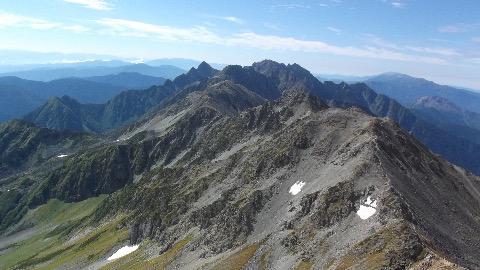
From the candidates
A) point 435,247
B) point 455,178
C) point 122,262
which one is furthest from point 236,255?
point 455,178

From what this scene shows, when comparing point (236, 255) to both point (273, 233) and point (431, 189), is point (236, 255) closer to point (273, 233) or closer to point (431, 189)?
point (273, 233)

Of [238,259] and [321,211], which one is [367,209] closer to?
[321,211]

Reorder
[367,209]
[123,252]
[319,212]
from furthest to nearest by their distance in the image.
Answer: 1. [123,252]
2. [319,212]
3. [367,209]

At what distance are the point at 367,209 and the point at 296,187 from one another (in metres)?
32.9

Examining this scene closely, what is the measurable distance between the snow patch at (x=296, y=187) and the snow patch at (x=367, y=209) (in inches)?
1090

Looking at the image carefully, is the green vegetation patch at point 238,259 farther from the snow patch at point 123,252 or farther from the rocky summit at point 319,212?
the snow patch at point 123,252

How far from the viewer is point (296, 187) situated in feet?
411

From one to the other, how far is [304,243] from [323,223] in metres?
7.30

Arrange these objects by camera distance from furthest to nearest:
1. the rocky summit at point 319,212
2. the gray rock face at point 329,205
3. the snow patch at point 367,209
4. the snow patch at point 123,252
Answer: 1. the snow patch at point 123,252
2. the snow patch at point 367,209
3. the gray rock face at point 329,205
4. the rocky summit at point 319,212

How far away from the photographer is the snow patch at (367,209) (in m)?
92.6

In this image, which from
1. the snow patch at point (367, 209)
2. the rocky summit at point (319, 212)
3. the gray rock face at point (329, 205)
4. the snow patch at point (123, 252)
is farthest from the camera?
the snow patch at point (123, 252)

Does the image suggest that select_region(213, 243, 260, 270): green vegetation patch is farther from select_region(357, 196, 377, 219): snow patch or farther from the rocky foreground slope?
select_region(357, 196, 377, 219): snow patch

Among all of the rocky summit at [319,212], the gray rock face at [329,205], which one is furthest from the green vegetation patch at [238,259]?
the gray rock face at [329,205]

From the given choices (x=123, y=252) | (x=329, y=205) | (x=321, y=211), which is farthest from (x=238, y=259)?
(x=123, y=252)
